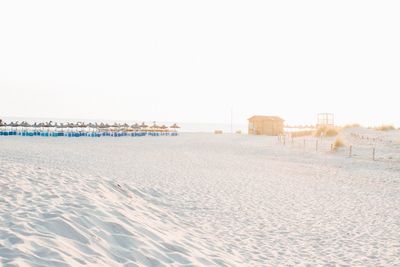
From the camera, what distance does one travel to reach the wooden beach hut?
53938 millimetres

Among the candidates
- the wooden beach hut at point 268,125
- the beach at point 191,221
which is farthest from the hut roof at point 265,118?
the beach at point 191,221

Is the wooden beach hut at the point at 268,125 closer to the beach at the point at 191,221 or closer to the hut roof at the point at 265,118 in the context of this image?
the hut roof at the point at 265,118

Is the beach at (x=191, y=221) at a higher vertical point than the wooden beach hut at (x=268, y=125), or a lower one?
lower

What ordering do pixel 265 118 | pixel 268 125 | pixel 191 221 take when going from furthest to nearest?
pixel 265 118 < pixel 268 125 < pixel 191 221

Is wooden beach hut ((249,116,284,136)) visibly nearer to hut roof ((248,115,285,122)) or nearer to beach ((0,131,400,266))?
hut roof ((248,115,285,122))

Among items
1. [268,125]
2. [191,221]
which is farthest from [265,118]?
[191,221]

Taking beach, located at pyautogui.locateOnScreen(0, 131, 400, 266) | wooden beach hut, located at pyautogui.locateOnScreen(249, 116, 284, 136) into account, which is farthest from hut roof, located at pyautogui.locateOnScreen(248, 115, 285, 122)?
beach, located at pyautogui.locateOnScreen(0, 131, 400, 266)

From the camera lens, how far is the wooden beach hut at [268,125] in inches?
2124

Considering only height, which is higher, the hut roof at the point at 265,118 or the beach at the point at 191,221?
the hut roof at the point at 265,118

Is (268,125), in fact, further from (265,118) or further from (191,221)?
(191,221)

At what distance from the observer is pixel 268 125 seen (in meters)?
54.0

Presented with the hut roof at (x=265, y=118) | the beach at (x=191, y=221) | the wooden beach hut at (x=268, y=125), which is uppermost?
the hut roof at (x=265, y=118)

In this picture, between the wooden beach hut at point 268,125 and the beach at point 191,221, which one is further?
the wooden beach hut at point 268,125

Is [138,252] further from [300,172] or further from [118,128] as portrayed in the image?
[118,128]
